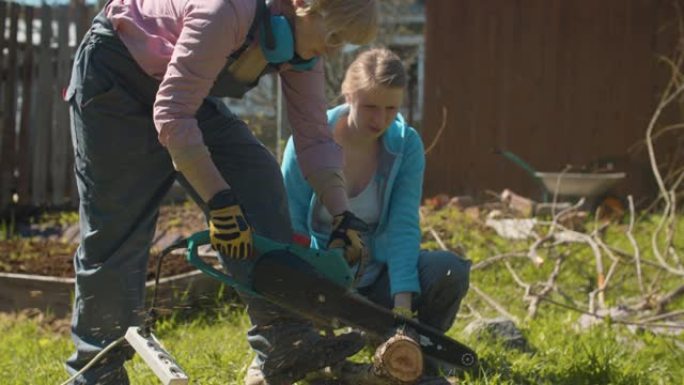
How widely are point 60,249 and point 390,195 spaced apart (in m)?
2.86

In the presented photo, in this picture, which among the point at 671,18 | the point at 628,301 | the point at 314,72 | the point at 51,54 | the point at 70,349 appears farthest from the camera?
the point at 671,18

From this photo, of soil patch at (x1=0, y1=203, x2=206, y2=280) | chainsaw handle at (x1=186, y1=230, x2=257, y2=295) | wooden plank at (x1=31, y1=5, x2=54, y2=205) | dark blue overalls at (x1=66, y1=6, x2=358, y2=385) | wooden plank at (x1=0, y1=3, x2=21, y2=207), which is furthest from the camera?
wooden plank at (x1=31, y1=5, x2=54, y2=205)

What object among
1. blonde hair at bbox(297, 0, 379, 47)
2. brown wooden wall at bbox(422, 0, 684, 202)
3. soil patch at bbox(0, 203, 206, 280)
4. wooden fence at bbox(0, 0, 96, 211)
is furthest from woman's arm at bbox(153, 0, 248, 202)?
brown wooden wall at bbox(422, 0, 684, 202)

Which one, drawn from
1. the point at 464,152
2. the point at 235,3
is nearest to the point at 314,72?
the point at 235,3

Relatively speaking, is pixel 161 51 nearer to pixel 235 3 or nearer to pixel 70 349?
pixel 235 3

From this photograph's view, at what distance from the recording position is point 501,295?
5.79 m

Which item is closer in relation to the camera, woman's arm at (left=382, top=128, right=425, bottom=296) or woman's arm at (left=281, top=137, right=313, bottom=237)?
woman's arm at (left=382, top=128, right=425, bottom=296)

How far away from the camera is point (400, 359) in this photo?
9.86 feet

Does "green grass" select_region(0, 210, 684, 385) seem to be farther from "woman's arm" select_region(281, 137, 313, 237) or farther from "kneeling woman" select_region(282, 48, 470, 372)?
"woman's arm" select_region(281, 137, 313, 237)

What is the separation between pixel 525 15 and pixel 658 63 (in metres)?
1.53

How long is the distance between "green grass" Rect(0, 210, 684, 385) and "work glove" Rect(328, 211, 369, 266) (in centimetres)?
62

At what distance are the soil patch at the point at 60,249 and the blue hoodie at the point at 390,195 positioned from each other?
970 millimetres

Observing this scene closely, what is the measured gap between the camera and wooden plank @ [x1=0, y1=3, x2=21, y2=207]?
8.95 metres

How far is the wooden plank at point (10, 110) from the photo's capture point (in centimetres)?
895
